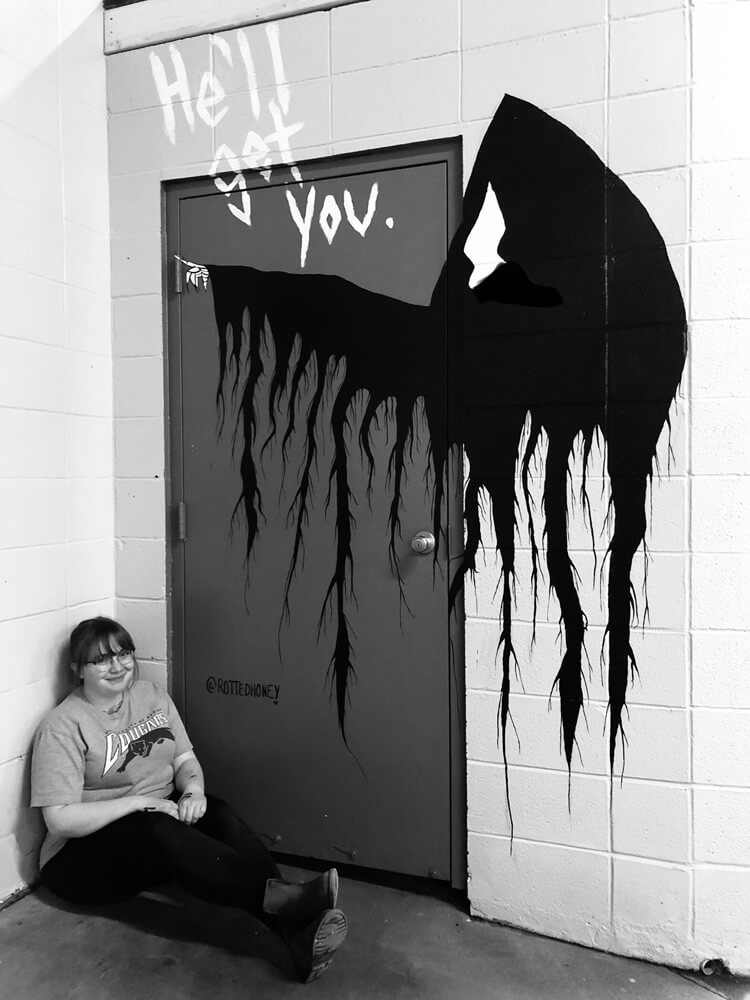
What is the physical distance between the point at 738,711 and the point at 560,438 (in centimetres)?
76

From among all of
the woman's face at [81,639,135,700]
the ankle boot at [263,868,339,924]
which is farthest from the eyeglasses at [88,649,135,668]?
the ankle boot at [263,868,339,924]

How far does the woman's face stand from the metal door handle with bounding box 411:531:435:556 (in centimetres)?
83

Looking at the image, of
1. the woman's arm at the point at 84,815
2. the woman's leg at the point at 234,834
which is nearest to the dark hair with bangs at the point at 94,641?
the woman's arm at the point at 84,815

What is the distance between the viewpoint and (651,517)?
1878 millimetres

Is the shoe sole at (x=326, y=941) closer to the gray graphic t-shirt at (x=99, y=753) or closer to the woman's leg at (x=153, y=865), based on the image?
the woman's leg at (x=153, y=865)

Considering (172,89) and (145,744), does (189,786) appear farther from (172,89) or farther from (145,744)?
(172,89)

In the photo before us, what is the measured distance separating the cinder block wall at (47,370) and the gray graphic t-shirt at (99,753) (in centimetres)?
12

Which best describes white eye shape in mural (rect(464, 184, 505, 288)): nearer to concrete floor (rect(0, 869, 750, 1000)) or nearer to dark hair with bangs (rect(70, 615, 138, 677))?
dark hair with bangs (rect(70, 615, 138, 677))

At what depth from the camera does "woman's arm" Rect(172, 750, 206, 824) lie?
2031 mm

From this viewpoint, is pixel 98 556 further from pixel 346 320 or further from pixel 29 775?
pixel 346 320

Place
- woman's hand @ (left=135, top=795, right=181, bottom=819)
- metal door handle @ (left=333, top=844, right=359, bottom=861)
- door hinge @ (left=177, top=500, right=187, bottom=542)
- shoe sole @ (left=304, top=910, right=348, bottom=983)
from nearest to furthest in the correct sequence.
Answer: shoe sole @ (left=304, top=910, right=348, bottom=983)
woman's hand @ (left=135, top=795, right=181, bottom=819)
metal door handle @ (left=333, top=844, right=359, bottom=861)
door hinge @ (left=177, top=500, right=187, bottom=542)

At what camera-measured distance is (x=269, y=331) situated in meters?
2.24

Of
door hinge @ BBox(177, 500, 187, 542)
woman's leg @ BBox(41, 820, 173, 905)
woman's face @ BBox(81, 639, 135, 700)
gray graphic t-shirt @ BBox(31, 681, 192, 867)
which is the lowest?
woman's leg @ BBox(41, 820, 173, 905)

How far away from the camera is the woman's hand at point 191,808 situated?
6.64ft
